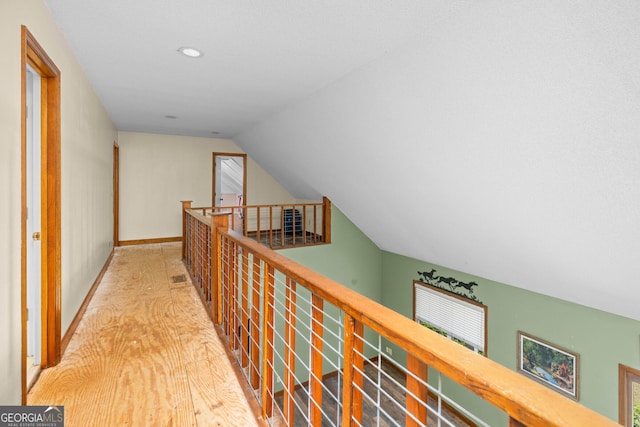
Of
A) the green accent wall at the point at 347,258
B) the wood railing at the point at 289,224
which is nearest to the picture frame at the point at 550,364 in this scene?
the green accent wall at the point at 347,258

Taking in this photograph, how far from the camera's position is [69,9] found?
2115 millimetres

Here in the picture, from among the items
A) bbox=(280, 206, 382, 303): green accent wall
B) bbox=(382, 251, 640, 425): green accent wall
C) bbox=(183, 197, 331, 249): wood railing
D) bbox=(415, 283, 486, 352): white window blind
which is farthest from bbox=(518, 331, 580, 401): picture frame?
bbox=(183, 197, 331, 249): wood railing

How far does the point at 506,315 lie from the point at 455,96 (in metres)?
3.43

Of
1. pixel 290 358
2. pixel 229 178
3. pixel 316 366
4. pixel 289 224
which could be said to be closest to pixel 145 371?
pixel 290 358

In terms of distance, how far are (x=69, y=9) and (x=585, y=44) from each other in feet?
10.0

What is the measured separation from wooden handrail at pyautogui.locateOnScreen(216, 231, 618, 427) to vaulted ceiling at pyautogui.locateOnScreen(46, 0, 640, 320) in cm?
189

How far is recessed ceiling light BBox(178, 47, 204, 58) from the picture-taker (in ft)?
8.68

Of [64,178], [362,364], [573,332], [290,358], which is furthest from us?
[573,332]

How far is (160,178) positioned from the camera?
659 centimetres

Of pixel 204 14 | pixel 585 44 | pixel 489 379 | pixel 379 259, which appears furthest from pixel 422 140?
pixel 379 259

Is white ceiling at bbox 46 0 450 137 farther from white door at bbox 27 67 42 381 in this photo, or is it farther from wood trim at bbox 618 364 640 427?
wood trim at bbox 618 364 640 427

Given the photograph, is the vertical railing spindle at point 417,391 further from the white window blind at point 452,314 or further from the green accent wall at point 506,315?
the white window blind at point 452,314

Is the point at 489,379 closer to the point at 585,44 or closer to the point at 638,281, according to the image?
the point at 585,44

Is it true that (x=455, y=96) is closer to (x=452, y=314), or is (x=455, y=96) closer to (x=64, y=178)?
(x=64, y=178)
